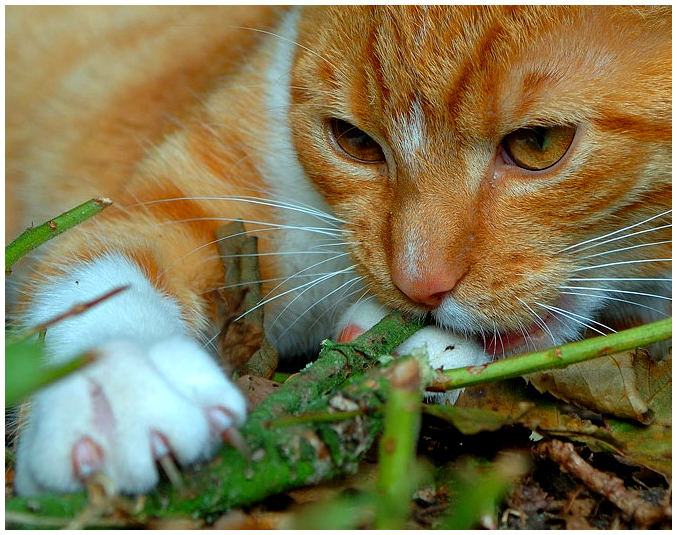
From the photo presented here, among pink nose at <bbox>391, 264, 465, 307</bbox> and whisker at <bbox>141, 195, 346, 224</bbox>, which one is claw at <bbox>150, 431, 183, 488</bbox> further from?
whisker at <bbox>141, 195, 346, 224</bbox>

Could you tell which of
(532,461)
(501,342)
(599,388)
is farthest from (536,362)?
(501,342)

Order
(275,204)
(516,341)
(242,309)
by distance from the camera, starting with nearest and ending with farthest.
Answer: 1. (516,341)
2. (242,309)
3. (275,204)

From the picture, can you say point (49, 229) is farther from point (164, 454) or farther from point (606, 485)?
point (606, 485)

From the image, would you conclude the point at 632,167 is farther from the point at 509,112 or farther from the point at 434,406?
the point at 434,406

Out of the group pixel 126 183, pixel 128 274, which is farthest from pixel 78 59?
pixel 128 274

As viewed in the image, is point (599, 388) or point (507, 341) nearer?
point (599, 388)

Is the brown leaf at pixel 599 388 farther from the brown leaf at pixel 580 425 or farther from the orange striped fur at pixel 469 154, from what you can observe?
the orange striped fur at pixel 469 154

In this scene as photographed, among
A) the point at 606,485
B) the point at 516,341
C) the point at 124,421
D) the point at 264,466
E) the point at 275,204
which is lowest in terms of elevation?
the point at 606,485
